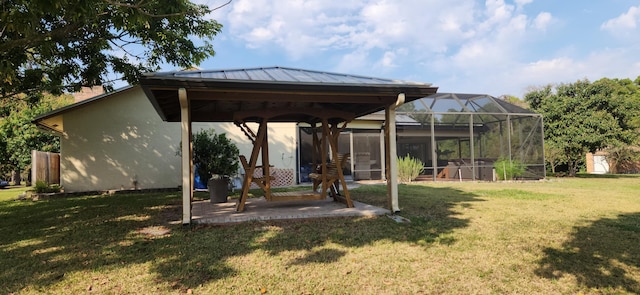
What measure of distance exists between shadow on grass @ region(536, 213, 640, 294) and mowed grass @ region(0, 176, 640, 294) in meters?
0.01

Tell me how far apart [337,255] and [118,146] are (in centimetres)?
1065

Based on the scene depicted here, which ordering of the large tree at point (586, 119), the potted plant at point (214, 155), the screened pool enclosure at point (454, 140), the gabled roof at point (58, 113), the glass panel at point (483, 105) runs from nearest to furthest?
1. the potted plant at point (214, 155)
2. the gabled roof at point (58, 113)
3. the screened pool enclosure at point (454, 140)
4. the glass panel at point (483, 105)
5. the large tree at point (586, 119)

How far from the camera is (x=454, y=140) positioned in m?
15.2

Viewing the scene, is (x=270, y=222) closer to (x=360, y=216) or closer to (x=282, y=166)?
(x=360, y=216)

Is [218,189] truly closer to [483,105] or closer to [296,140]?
[296,140]

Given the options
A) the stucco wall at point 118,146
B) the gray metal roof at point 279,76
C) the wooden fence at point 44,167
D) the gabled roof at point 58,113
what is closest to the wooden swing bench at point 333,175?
the gray metal roof at point 279,76

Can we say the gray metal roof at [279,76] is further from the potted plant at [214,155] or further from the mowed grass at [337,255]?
the potted plant at [214,155]

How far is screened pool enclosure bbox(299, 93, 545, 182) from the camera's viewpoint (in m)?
14.6

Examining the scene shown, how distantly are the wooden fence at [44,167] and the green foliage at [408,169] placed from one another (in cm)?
1312

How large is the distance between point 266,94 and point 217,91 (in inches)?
29.3

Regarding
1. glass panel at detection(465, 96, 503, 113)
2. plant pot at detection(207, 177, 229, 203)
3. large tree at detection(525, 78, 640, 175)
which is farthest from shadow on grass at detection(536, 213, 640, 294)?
large tree at detection(525, 78, 640, 175)

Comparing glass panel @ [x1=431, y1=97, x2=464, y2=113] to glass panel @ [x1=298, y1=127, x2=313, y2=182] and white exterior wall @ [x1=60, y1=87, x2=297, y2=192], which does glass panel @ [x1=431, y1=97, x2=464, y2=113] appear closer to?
glass panel @ [x1=298, y1=127, x2=313, y2=182]

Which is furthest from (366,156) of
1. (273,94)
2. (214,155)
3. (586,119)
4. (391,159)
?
(586,119)

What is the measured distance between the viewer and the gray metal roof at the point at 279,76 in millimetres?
5312
